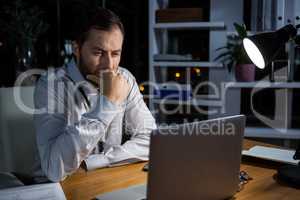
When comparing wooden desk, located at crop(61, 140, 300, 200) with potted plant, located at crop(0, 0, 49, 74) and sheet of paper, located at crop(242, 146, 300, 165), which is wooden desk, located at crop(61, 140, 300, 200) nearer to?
sheet of paper, located at crop(242, 146, 300, 165)

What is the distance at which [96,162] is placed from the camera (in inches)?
51.0

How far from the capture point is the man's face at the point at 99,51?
142 cm

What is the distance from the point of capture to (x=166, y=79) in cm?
301

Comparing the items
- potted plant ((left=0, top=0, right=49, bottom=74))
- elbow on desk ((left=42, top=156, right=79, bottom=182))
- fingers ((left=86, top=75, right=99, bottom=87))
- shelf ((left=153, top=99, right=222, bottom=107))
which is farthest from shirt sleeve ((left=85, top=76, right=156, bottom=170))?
potted plant ((left=0, top=0, right=49, bottom=74))

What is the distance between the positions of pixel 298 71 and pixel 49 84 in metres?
1.92

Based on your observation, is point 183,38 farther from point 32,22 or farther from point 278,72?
point 32,22

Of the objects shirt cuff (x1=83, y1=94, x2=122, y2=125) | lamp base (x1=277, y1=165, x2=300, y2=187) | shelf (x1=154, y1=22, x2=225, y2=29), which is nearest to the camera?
lamp base (x1=277, y1=165, x2=300, y2=187)

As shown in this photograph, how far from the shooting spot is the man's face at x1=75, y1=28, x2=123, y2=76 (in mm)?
1419

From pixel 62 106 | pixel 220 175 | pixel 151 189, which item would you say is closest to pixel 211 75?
pixel 62 106

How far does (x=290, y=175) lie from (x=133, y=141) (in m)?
0.61

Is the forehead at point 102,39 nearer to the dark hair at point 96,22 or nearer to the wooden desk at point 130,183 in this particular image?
the dark hair at point 96,22

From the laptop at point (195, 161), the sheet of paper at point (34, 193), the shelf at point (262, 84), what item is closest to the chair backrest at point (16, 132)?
the sheet of paper at point (34, 193)

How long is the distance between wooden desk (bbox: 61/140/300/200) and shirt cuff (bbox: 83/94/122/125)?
0.19 metres

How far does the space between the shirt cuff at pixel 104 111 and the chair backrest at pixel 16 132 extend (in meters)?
0.36
